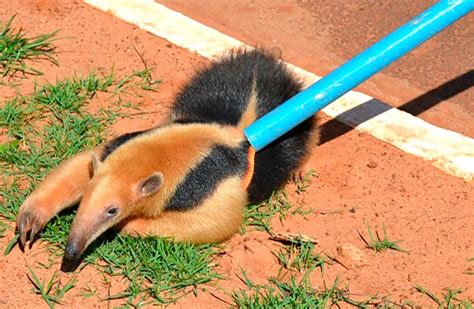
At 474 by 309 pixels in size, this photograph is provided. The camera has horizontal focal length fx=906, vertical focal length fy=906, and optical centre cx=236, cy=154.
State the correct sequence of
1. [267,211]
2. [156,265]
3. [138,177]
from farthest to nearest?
[267,211] < [156,265] < [138,177]

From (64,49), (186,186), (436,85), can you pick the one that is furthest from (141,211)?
(436,85)

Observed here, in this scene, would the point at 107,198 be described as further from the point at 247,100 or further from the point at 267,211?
the point at 247,100

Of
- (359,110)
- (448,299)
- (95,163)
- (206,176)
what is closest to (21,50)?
(95,163)

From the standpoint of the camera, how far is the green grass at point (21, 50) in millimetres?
7266

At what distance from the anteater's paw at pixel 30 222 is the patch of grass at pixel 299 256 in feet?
4.90

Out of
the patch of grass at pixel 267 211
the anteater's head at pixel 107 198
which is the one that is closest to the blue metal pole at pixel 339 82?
the patch of grass at pixel 267 211

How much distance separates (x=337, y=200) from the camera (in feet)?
20.6

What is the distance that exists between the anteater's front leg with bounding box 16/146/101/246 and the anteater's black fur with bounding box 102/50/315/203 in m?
0.25

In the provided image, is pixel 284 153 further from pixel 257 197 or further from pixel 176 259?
pixel 176 259

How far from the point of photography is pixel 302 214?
616 cm

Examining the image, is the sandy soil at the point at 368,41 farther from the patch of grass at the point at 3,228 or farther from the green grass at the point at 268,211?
the patch of grass at the point at 3,228

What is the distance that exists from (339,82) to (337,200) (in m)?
0.89

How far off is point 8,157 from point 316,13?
3.49 m

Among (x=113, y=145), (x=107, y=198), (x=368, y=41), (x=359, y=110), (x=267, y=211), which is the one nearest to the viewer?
(x=107, y=198)
